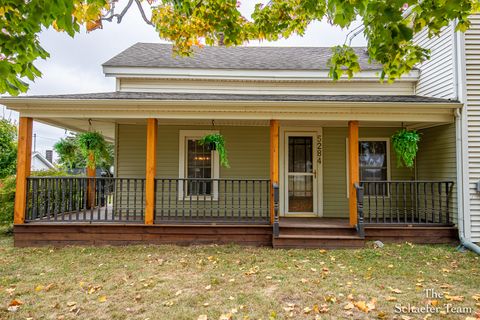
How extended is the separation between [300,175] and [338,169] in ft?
3.35

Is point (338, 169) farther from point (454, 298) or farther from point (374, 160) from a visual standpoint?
point (454, 298)

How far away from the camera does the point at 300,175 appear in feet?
23.8

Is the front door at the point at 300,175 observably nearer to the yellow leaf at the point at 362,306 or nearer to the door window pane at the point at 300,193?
the door window pane at the point at 300,193

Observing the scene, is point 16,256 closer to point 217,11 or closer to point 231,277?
point 231,277

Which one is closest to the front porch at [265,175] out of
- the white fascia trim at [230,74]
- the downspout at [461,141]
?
the downspout at [461,141]

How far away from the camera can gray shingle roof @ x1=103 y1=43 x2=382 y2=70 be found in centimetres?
773

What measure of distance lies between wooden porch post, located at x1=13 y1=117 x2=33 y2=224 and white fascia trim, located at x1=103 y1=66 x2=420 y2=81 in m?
2.60

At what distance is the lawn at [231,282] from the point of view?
3.23 m

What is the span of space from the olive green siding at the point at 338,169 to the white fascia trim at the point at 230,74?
59.6 inches

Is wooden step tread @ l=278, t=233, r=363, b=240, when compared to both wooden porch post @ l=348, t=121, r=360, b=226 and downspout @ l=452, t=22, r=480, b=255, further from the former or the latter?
downspout @ l=452, t=22, r=480, b=255

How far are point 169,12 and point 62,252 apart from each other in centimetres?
532

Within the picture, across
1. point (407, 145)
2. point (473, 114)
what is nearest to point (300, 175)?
point (407, 145)

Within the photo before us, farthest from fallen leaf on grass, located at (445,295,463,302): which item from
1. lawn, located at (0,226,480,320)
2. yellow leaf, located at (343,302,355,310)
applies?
yellow leaf, located at (343,302,355,310)

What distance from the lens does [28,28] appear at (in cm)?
282
